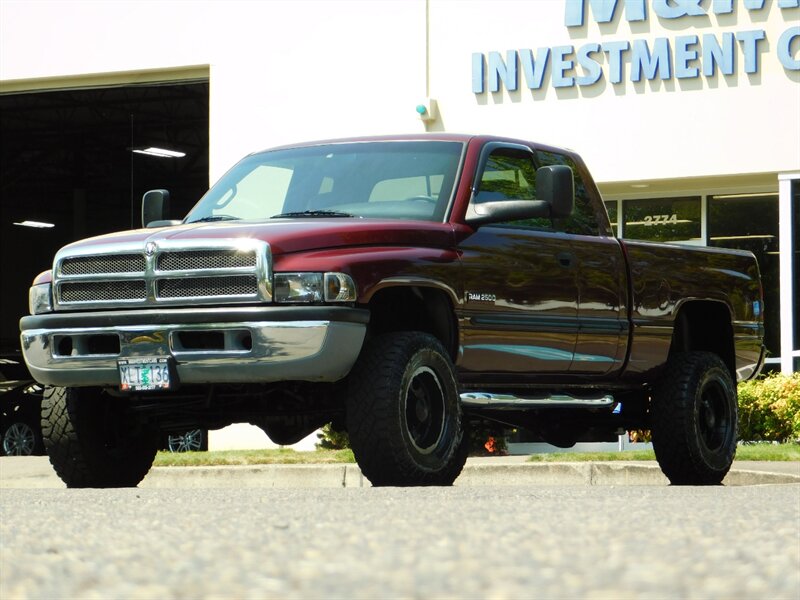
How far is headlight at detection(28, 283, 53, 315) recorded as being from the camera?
866cm

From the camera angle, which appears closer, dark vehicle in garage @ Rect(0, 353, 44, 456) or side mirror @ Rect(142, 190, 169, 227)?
side mirror @ Rect(142, 190, 169, 227)

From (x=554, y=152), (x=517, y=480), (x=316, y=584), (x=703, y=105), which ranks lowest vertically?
(x=517, y=480)

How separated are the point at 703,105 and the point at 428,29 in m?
3.60

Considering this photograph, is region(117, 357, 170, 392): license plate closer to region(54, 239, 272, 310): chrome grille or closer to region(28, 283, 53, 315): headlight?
region(54, 239, 272, 310): chrome grille

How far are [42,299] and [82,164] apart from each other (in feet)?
107

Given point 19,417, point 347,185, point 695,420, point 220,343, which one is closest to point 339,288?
point 220,343

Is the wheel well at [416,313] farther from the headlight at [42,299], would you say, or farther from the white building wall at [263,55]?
the white building wall at [263,55]

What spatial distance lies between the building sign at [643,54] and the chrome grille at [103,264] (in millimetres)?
10945

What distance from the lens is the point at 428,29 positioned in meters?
19.3

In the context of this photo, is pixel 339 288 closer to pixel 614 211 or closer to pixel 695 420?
pixel 695 420

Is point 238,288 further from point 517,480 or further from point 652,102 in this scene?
point 652,102

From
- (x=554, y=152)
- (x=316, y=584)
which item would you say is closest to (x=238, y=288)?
(x=554, y=152)

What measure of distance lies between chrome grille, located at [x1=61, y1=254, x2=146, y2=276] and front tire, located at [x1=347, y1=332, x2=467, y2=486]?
1.31 m

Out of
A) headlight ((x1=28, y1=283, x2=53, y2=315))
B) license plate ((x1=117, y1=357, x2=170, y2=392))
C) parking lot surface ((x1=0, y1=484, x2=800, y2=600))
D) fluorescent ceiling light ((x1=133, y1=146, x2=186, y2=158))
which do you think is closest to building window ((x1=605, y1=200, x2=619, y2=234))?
headlight ((x1=28, y1=283, x2=53, y2=315))
